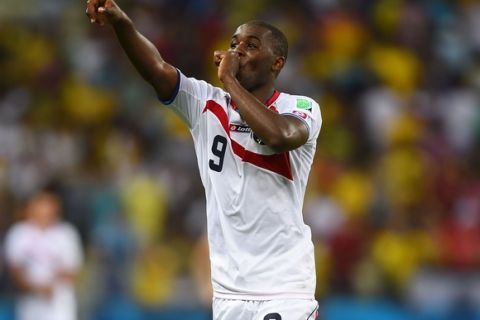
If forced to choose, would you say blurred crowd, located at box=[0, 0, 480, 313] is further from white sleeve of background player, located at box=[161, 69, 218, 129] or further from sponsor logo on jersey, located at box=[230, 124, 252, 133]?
sponsor logo on jersey, located at box=[230, 124, 252, 133]

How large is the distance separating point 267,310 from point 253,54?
119 cm

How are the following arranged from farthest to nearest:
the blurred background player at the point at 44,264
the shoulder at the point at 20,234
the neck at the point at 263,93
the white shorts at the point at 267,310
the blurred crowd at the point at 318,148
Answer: the blurred crowd at the point at 318,148, the shoulder at the point at 20,234, the blurred background player at the point at 44,264, the neck at the point at 263,93, the white shorts at the point at 267,310

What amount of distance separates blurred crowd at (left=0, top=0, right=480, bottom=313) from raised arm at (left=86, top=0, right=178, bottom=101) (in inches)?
173

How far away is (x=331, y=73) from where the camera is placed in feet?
47.1

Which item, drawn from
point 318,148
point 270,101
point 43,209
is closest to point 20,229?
point 43,209

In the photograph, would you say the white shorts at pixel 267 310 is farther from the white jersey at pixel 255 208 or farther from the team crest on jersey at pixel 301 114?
the team crest on jersey at pixel 301 114

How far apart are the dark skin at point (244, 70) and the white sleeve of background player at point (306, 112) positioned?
79 millimetres

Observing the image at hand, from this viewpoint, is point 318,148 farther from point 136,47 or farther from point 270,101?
point 136,47

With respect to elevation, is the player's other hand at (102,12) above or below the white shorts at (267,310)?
above

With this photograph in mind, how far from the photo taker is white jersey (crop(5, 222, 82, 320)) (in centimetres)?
1093

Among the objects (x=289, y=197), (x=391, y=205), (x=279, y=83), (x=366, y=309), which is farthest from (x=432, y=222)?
(x=289, y=197)

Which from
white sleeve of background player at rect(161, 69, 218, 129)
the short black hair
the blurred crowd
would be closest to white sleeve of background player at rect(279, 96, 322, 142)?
the short black hair

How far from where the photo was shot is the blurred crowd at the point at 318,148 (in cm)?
1197

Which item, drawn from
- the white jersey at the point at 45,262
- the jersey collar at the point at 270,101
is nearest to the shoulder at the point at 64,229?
the white jersey at the point at 45,262
